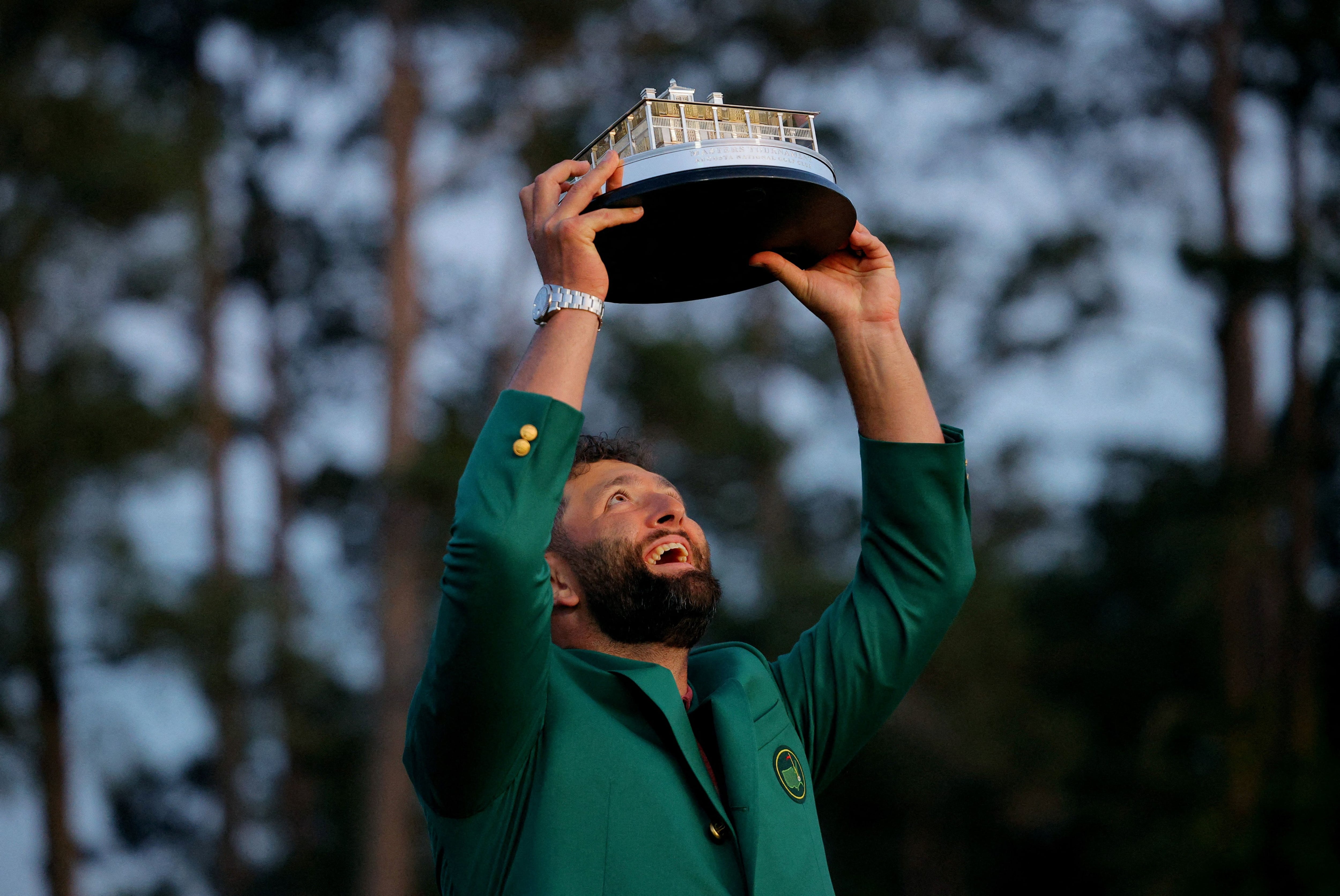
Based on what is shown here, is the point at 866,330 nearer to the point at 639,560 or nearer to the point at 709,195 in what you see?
the point at 709,195

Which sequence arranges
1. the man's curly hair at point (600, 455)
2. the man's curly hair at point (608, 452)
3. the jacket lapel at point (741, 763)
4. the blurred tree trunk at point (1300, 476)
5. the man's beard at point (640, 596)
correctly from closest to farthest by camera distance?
the jacket lapel at point (741, 763), the man's beard at point (640, 596), the man's curly hair at point (600, 455), the man's curly hair at point (608, 452), the blurred tree trunk at point (1300, 476)

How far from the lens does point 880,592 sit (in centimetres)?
262

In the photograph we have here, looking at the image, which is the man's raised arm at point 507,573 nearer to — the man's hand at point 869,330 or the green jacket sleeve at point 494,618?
the green jacket sleeve at point 494,618

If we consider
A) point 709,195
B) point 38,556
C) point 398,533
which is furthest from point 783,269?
point 38,556

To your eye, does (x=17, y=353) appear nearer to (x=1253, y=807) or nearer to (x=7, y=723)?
(x=7, y=723)

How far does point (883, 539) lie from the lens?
2.61 metres

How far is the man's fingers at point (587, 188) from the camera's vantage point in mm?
2191

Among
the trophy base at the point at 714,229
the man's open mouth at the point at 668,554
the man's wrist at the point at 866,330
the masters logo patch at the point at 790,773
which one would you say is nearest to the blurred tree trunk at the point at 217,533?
the trophy base at the point at 714,229

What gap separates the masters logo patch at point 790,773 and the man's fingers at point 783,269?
0.86m

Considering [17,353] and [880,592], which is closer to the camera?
[880,592]

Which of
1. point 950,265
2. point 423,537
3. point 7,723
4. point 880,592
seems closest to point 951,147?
point 950,265

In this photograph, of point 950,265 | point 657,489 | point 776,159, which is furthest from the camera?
point 950,265

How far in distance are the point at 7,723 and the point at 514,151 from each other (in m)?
7.00

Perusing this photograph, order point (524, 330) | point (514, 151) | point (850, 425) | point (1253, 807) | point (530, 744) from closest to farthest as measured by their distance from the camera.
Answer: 1. point (530, 744)
2. point (1253, 807)
3. point (514, 151)
4. point (524, 330)
5. point (850, 425)
